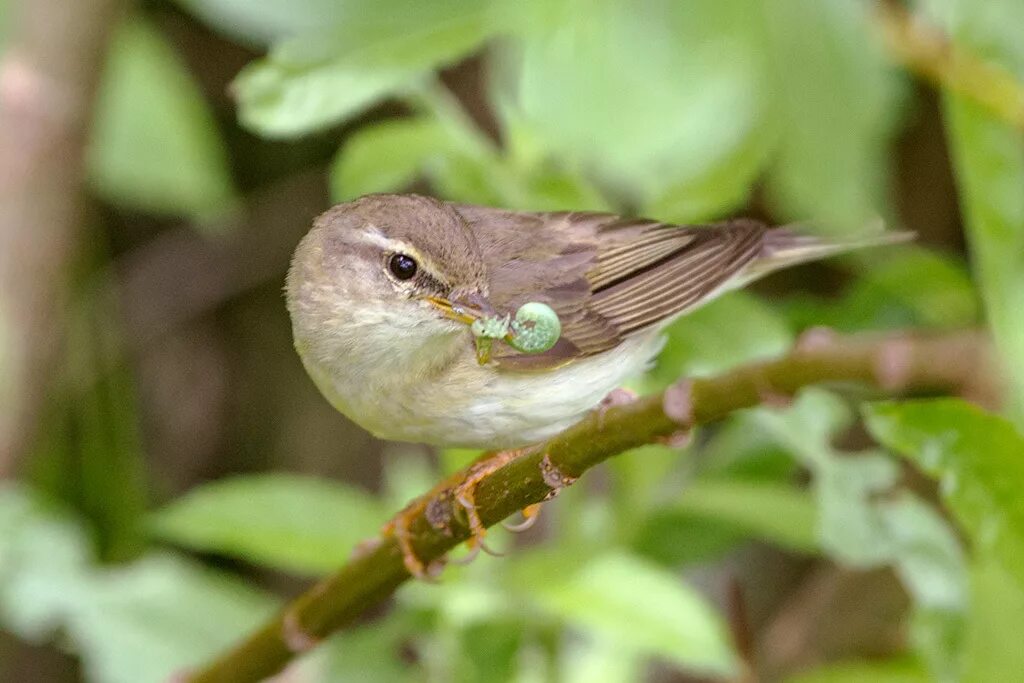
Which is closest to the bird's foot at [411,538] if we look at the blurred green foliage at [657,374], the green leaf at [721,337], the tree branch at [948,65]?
the blurred green foliage at [657,374]

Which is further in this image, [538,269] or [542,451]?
[538,269]

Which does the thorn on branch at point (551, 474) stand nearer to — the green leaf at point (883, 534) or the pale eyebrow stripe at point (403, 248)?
the pale eyebrow stripe at point (403, 248)

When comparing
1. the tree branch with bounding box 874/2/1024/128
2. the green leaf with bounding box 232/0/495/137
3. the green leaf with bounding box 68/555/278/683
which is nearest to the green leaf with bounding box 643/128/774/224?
the tree branch with bounding box 874/2/1024/128

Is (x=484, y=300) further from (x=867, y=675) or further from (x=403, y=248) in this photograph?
(x=867, y=675)

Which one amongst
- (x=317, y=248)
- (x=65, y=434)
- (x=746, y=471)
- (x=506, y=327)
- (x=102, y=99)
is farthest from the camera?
(x=65, y=434)

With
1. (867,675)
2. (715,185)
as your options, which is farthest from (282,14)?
(867,675)

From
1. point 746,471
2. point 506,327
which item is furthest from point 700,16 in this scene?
point 746,471

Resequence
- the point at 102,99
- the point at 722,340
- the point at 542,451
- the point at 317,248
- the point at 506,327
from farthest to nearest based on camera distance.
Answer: the point at 102,99, the point at 722,340, the point at 317,248, the point at 506,327, the point at 542,451

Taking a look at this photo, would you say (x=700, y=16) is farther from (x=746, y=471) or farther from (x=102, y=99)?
(x=102, y=99)
